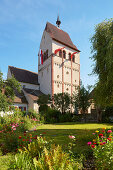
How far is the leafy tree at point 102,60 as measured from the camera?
35.1ft

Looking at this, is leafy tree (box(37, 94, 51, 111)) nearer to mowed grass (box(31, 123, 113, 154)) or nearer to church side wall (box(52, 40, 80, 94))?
church side wall (box(52, 40, 80, 94))

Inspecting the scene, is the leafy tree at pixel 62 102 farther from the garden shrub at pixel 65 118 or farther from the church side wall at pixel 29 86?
the church side wall at pixel 29 86

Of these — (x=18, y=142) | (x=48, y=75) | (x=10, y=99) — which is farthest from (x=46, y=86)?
(x=18, y=142)

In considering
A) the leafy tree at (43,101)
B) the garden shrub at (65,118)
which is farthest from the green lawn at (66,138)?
the leafy tree at (43,101)

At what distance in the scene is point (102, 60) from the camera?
432 inches

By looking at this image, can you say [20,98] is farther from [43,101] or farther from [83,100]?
[83,100]

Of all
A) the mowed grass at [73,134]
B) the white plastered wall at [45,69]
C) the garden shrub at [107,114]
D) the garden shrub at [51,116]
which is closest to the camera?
the mowed grass at [73,134]

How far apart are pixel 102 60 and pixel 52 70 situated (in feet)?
57.6

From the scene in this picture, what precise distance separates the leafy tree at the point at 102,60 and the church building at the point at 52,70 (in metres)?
16.3

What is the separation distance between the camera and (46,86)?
29312 millimetres

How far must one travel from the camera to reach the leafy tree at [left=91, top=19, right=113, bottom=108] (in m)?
10.7

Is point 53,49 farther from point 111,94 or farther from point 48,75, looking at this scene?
point 111,94

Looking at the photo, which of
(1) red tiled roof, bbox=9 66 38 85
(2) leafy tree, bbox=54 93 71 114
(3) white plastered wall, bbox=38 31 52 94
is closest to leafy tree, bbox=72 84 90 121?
(2) leafy tree, bbox=54 93 71 114

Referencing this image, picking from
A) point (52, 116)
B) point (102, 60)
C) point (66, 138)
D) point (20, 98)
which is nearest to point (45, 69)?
point (20, 98)
